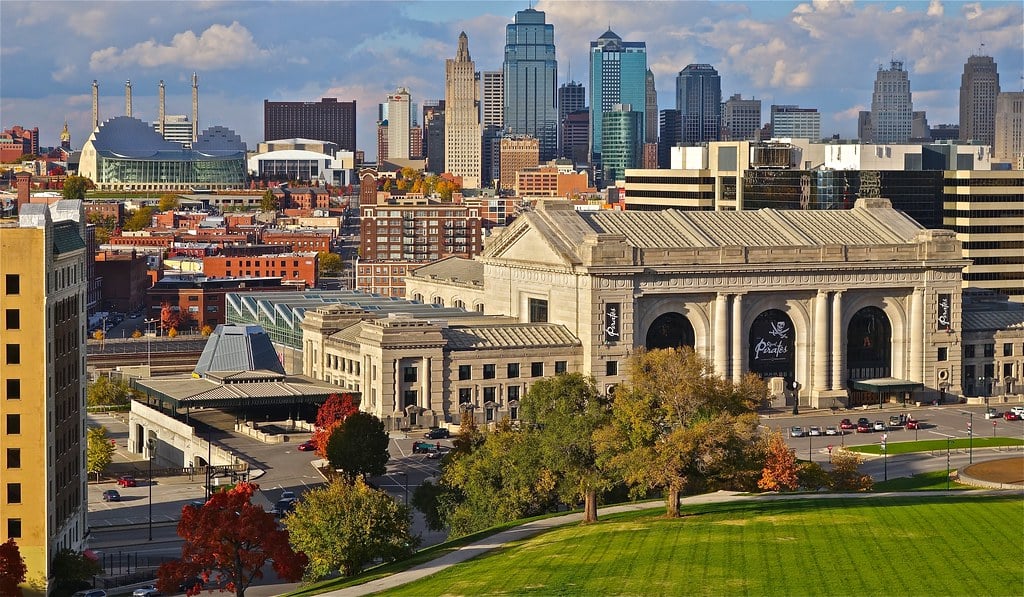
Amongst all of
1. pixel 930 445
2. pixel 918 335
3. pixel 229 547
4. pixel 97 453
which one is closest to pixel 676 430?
pixel 229 547

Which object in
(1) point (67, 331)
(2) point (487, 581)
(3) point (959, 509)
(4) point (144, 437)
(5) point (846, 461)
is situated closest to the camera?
(2) point (487, 581)

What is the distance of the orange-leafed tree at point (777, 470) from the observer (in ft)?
351

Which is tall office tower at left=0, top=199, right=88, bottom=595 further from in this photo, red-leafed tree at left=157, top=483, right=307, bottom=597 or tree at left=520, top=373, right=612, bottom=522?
tree at left=520, top=373, right=612, bottom=522

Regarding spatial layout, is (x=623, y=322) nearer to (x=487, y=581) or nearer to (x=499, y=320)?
(x=499, y=320)

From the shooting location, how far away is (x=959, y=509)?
308ft

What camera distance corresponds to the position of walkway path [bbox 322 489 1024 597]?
8744cm

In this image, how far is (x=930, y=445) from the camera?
141250 mm

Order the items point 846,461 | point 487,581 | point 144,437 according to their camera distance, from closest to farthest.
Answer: point 487,581, point 846,461, point 144,437

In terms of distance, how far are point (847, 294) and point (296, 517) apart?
274 feet

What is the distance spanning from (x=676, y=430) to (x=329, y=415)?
158 feet

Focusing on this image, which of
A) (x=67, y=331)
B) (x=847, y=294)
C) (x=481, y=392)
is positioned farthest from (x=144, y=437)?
(x=847, y=294)

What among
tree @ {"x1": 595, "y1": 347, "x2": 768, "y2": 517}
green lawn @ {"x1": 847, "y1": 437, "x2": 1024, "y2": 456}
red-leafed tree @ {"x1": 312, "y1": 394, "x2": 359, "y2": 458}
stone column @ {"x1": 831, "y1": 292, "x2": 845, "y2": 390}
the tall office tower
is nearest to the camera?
the tall office tower

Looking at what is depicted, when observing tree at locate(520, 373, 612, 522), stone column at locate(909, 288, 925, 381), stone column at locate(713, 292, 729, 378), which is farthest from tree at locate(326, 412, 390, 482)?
stone column at locate(909, 288, 925, 381)

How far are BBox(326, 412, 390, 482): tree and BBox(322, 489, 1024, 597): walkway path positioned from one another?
22939 mm
